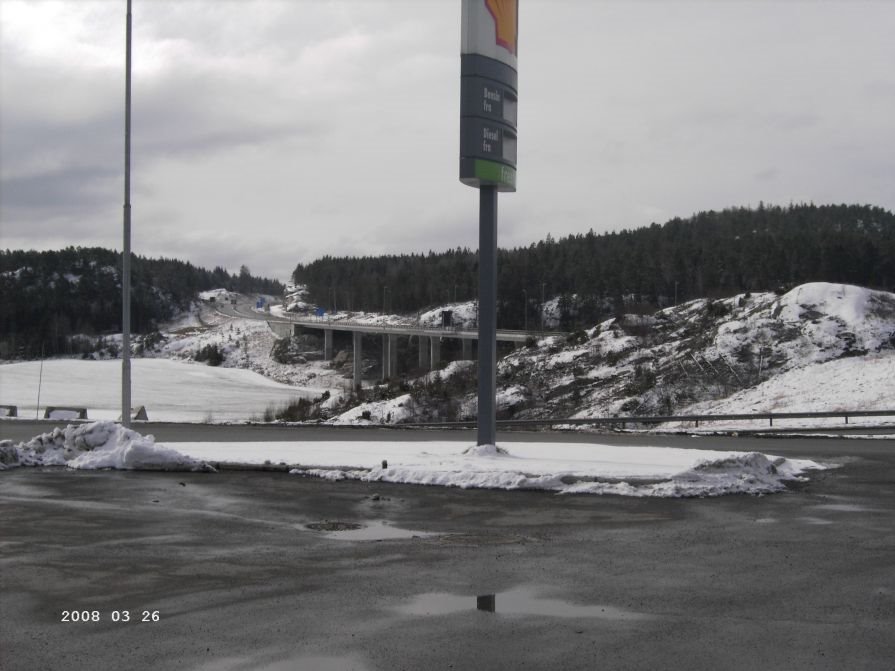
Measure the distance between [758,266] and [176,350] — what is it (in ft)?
300

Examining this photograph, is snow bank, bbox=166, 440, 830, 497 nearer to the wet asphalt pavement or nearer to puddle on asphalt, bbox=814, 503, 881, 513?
the wet asphalt pavement

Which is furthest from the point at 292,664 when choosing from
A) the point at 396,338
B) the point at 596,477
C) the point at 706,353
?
the point at 396,338

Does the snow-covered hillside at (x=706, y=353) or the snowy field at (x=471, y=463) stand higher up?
the snow-covered hillside at (x=706, y=353)

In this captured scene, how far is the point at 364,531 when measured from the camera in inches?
453

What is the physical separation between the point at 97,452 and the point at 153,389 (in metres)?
65.2

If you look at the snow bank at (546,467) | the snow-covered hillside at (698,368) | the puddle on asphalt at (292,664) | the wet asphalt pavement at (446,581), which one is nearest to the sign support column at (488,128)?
the snow bank at (546,467)

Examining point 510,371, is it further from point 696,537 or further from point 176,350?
point 176,350

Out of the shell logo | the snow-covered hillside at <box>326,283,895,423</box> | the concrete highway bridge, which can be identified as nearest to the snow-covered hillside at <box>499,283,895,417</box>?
the snow-covered hillside at <box>326,283,895,423</box>

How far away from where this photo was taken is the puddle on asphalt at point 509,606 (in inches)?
297

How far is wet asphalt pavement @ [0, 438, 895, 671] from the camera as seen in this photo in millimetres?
6570

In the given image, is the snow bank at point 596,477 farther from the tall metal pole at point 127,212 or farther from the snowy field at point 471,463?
the tall metal pole at point 127,212

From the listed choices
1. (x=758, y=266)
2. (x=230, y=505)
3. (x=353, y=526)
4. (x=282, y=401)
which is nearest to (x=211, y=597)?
(x=353, y=526)

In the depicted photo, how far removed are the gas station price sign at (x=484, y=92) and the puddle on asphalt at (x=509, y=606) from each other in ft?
41.3

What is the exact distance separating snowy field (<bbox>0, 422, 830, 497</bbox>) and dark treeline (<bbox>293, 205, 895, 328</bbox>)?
59.5 m
